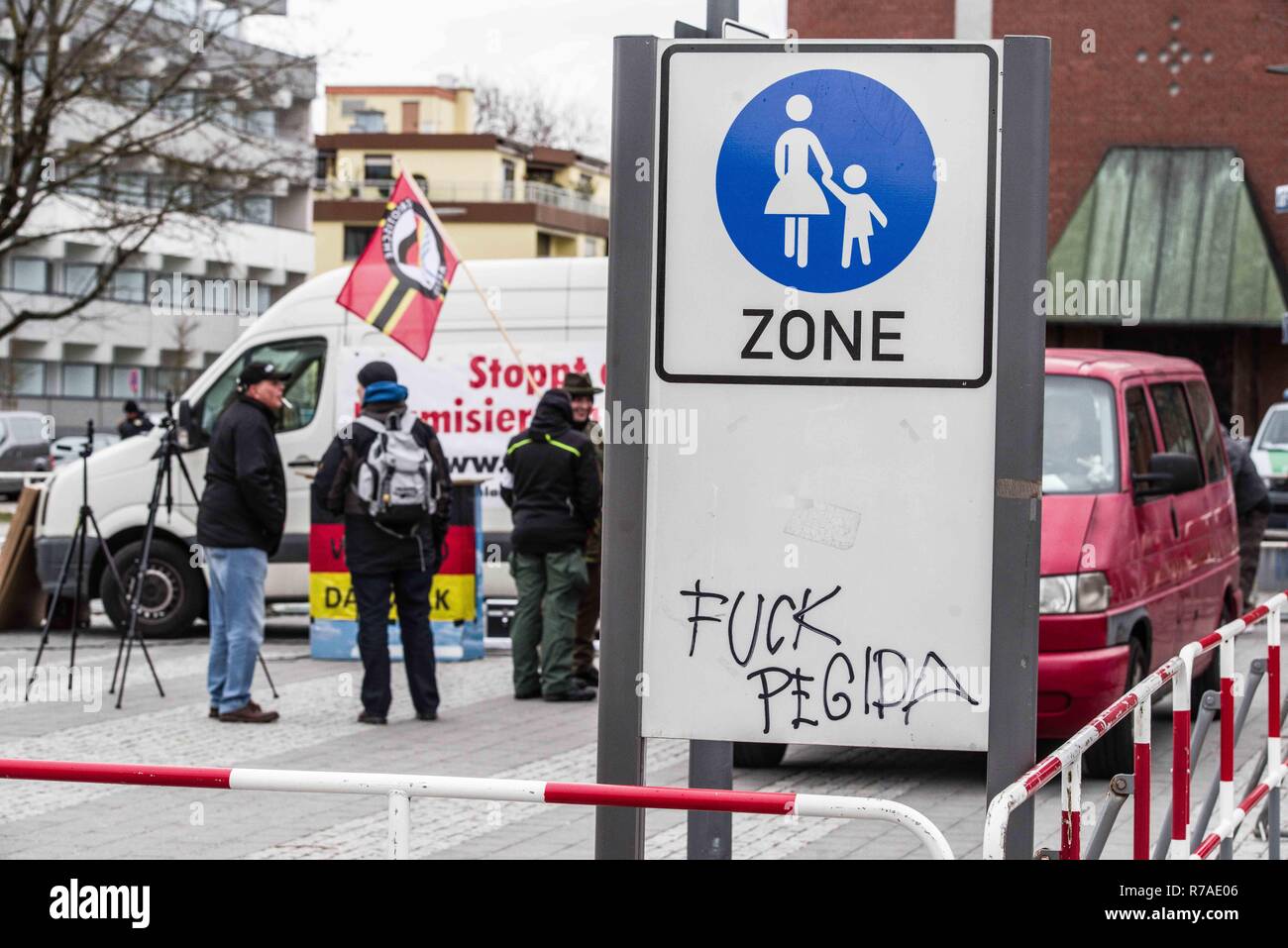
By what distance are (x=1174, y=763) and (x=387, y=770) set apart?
488 centimetres

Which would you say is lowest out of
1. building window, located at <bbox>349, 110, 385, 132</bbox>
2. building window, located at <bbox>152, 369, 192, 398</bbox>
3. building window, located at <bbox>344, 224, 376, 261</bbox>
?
building window, located at <bbox>152, 369, 192, 398</bbox>

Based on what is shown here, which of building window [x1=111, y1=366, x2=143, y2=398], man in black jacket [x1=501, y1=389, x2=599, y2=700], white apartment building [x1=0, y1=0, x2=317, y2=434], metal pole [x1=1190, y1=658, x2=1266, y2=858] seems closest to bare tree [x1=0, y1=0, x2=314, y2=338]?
man in black jacket [x1=501, y1=389, x2=599, y2=700]

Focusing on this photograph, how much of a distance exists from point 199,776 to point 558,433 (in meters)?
8.46

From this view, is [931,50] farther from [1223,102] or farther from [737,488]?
[1223,102]

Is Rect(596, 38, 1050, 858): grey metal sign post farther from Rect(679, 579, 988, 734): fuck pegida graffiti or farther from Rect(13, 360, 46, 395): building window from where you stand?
Rect(13, 360, 46, 395): building window

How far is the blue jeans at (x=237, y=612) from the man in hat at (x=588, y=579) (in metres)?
2.21

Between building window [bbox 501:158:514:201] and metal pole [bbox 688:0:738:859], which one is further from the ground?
building window [bbox 501:158:514:201]

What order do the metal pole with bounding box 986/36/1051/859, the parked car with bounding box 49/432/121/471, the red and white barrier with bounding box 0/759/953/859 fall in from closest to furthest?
the red and white barrier with bounding box 0/759/953/859 → the metal pole with bounding box 986/36/1051/859 → the parked car with bounding box 49/432/121/471

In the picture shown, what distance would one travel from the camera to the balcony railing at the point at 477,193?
3164 inches

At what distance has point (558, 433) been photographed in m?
12.1

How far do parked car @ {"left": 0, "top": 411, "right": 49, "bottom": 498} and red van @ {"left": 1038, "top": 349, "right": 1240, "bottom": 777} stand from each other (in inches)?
1423

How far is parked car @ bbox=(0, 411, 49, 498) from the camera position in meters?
44.3

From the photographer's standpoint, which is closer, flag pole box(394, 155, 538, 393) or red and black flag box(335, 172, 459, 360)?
red and black flag box(335, 172, 459, 360)
